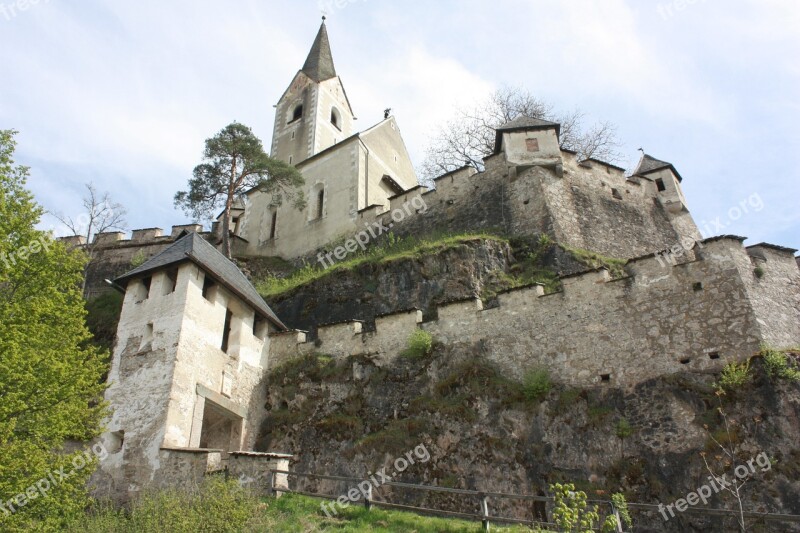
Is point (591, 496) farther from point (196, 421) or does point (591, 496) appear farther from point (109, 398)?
point (109, 398)

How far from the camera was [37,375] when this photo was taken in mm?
13625

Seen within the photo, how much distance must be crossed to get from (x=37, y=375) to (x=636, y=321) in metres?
13.9

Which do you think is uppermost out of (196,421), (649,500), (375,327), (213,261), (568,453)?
(213,261)

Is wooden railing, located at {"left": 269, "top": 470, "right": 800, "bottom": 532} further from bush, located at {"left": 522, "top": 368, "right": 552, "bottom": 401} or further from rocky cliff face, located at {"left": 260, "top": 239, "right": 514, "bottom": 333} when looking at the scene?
rocky cliff face, located at {"left": 260, "top": 239, "right": 514, "bottom": 333}

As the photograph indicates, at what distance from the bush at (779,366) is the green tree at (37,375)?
15.1 metres

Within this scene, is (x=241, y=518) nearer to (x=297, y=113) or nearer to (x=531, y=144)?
(x=531, y=144)

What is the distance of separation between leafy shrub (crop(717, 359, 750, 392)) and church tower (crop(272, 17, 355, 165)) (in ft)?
81.8

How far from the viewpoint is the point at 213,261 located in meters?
20.0

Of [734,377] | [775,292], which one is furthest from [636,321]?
[775,292]

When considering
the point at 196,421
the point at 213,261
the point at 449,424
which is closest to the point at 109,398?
the point at 196,421

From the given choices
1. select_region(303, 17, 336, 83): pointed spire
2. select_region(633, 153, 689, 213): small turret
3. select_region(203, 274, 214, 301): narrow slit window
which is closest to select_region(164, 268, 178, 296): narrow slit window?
select_region(203, 274, 214, 301): narrow slit window

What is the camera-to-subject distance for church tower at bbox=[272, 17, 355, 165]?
35.2 m

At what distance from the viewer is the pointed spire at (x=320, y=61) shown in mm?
38812

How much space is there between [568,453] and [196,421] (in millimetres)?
9543
